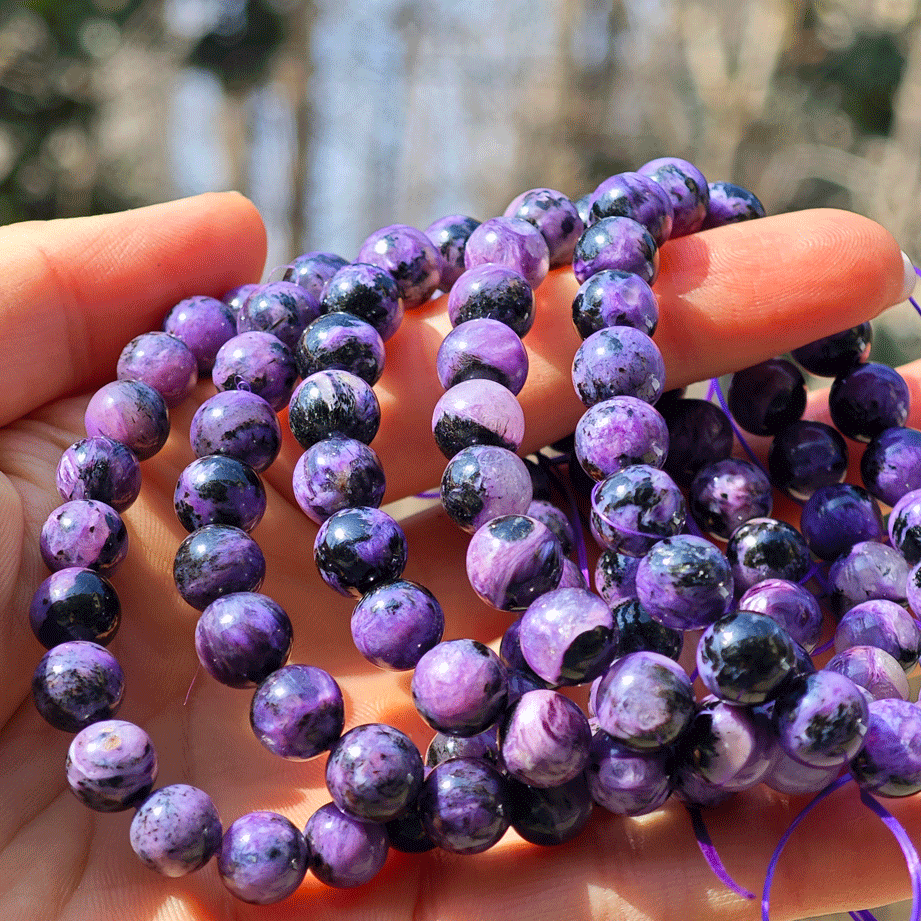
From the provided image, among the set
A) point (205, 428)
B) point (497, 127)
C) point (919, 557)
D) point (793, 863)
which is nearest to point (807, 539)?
point (919, 557)

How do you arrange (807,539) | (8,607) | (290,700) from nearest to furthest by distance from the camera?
1. (290,700)
2. (8,607)
3. (807,539)

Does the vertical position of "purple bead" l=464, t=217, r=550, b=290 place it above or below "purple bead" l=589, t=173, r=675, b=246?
below

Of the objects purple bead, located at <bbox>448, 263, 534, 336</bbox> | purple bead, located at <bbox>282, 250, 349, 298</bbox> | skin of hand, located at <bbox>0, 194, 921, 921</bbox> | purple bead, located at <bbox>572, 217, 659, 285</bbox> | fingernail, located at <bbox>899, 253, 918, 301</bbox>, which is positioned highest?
purple bead, located at <bbox>572, 217, 659, 285</bbox>

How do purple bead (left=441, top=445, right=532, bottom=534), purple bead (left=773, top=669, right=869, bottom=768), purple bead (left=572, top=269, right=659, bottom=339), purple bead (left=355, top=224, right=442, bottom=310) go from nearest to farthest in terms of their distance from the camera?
purple bead (left=773, top=669, right=869, bottom=768) → purple bead (left=441, top=445, right=532, bottom=534) → purple bead (left=572, top=269, right=659, bottom=339) → purple bead (left=355, top=224, right=442, bottom=310)

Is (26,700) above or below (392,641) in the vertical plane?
below

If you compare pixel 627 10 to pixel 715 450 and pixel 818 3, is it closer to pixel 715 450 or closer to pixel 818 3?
pixel 818 3

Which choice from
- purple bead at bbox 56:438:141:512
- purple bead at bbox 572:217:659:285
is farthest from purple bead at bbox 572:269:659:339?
purple bead at bbox 56:438:141:512

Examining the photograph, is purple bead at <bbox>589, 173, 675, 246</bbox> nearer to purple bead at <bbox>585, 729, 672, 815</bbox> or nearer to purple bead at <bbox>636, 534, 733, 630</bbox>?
purple bead at <bbox>636, 534, 733, 630</bbox>

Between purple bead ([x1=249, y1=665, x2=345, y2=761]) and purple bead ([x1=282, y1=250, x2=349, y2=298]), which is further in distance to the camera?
purple bead ([x1=282, y1=250, x2=349, y2=298])
